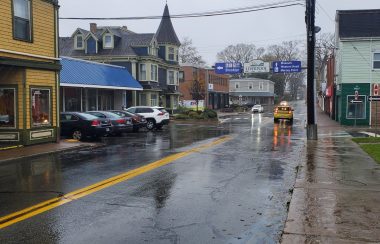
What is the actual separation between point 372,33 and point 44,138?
85.7 feet

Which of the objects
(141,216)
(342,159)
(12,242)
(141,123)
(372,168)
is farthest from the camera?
(141,123)

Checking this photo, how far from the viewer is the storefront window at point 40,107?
63.0 feet

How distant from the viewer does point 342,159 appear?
48.0ft

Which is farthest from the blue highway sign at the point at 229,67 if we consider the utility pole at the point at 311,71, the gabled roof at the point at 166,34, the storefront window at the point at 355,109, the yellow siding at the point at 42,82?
the yellow siding at the point at 42,82

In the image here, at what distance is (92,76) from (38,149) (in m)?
18.3

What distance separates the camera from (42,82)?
1956cm

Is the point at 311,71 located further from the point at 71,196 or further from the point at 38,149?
the point at 71,196

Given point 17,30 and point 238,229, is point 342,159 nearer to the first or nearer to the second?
point 238,229

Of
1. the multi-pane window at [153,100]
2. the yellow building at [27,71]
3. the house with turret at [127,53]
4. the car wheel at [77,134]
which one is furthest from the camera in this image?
the multi-pane window at [153,100]

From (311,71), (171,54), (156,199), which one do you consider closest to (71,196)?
(156,199)

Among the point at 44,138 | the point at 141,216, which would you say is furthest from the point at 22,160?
the point at 141,216

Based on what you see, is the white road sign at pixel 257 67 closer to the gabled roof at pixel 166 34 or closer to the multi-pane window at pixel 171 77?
the multi-pane window at pixel 171 77

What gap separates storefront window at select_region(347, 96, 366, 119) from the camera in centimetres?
3606

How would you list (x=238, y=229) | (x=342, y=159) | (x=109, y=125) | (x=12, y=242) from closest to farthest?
(x=12, y=242) → (x=238, y=229) → (x=342, y=159) → (x=109, y=125)
